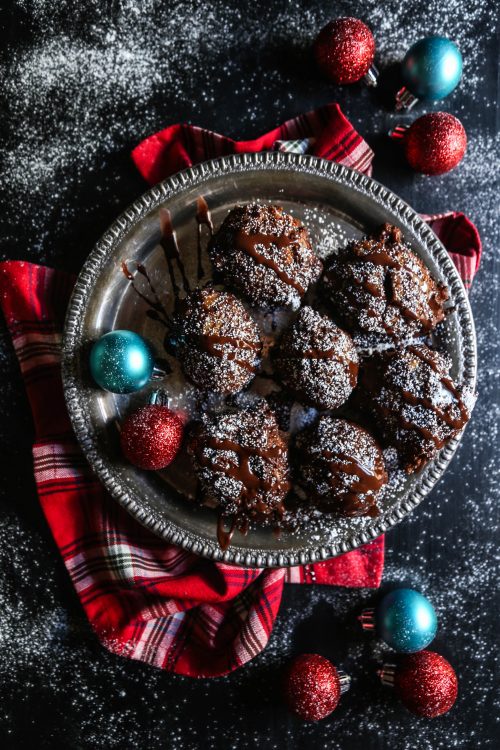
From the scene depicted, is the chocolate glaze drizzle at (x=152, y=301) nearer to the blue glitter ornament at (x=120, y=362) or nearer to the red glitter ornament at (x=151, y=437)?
the blue glitter ornament at (x=120, y=362)

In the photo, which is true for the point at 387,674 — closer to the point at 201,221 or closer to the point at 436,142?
the point at 201,221

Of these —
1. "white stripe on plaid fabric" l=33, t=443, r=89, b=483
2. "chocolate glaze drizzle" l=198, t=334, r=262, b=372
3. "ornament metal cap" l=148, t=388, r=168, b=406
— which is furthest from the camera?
"white stripe on plaid fabric" l=33, t=443, r=89, b=483

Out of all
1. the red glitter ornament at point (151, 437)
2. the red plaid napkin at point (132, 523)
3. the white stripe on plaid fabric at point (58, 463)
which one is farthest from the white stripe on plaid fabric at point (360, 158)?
the white stripe on plaid fabric at point (58, 463)

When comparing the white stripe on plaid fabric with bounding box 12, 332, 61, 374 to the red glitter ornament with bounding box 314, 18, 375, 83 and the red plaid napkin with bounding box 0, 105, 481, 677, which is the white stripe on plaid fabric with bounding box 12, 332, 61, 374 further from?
the red glitter ornament with bounding box 314, 18, 375, 83

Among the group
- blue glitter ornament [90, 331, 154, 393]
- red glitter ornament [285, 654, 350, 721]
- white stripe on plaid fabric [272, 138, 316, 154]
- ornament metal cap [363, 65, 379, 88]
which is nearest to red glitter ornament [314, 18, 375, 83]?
ornament metal cap [363, 65, 379, 88]

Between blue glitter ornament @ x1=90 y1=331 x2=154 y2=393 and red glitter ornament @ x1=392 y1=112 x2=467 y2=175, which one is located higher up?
red glitter ornament @ x1=392 y1=112 x2=467 y2=175

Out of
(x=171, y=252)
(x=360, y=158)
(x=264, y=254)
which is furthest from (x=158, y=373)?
(x=360, y=158)
